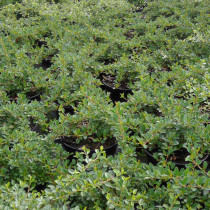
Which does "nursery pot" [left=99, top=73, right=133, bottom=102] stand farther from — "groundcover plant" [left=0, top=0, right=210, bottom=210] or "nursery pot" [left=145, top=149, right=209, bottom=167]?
"nursery pot" [left=145, top=149, right=209, bottom=167]

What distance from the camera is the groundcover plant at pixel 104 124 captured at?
1.68 meters

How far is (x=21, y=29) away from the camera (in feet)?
14.8

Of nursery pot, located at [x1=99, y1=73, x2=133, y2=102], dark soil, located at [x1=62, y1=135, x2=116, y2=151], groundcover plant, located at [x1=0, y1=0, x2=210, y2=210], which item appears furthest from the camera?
nursery pot, located at [x1=99, y1=73, x2=133, y2=102]

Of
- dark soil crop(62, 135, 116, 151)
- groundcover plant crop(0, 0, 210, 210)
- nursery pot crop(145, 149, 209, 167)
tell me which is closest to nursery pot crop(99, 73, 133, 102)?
groundcover plant crop(0, 0, 210, 210)

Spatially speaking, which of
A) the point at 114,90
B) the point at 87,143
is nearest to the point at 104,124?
the point at 87,143

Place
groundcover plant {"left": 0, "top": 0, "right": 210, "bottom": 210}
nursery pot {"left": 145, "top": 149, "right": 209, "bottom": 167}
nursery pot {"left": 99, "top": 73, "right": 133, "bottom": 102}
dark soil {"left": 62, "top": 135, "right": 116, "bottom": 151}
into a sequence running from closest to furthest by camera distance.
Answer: groundcover plant {"left": 0, "top": 0, "right": 210, "bottom": 210}
nursery pot {"left": 145, "top": 149, "right": 209, "bottom": 167}
dark soil {"left": 62, "top": 135, "right": 116, "bottom": 151}
nursery pot {"left": 99, "top": 73, "right": 133, "bottom": 102}

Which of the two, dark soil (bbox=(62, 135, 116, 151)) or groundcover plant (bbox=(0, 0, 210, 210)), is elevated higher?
groundcover plant (bbox=(0, 0, 210, 210))

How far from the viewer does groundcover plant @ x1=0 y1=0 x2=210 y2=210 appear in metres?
1.68

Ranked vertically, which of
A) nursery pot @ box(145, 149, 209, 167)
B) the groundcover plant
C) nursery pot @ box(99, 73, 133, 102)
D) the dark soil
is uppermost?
the groundcover plant

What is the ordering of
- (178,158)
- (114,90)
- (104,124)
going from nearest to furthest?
(178,158) → (104,124) → (114,90)

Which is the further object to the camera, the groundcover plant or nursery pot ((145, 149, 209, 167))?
nursery pot ((145, 149, 209, 167))

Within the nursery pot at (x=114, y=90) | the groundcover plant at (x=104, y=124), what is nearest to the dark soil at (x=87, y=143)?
the groundcover plant at (x=104, y=124)

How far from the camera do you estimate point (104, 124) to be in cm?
238

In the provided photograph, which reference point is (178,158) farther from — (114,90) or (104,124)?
(114,90)
